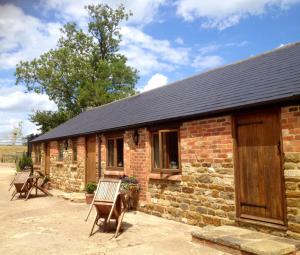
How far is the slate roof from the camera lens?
6.86 m

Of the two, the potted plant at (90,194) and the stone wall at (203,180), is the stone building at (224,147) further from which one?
the potted plant at (90,194)

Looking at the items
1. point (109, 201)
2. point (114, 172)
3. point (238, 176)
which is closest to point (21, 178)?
point (114, 172)

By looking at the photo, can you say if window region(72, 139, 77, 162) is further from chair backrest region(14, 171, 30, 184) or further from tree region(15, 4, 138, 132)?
tree region(15, 4, 138, 132)

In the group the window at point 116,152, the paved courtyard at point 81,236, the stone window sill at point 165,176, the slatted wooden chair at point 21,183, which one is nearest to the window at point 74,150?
the slatted wooden chair at point 21,183

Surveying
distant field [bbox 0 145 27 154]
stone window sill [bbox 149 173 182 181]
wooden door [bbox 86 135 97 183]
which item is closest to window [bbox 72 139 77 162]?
wooden door [bbox 86 135 97 183]

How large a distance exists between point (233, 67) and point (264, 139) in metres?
5.00

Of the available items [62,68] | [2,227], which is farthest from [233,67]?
[62,68]

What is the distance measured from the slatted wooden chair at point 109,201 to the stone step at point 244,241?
6.27 feet

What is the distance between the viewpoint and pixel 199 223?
7863mm

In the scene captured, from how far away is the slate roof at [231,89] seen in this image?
6859 mm

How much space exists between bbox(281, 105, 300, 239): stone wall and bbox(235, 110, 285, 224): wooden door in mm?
171

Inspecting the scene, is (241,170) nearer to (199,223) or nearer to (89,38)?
(199,223)

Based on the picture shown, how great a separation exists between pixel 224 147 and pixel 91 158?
25.2ft

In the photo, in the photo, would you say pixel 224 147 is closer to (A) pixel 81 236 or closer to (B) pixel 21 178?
(A) pixel 81 236
